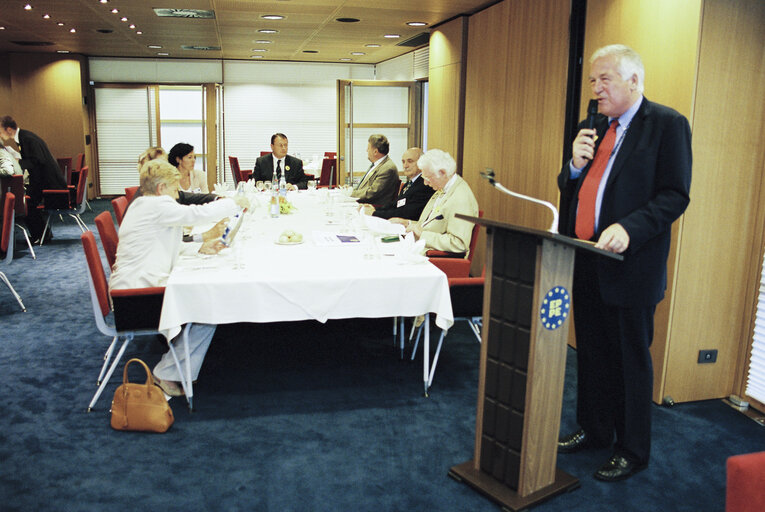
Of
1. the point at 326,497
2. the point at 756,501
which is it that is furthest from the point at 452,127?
the point at 756,501

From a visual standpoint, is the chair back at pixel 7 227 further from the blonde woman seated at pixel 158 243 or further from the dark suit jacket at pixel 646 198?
the dark suit jacket at pixel 646 198

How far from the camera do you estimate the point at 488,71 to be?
6.38 metres

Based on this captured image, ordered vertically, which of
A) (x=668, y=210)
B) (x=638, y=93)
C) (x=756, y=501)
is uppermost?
(x=638, y=93)

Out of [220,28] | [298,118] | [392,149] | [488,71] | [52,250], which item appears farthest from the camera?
[298,118]

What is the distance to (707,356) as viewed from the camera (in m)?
3.67

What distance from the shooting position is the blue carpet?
268 centimetres

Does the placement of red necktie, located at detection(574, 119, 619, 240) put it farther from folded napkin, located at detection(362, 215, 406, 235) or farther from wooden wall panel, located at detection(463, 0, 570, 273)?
wooden wall panel, located at detection(463, 0, 570, 273)

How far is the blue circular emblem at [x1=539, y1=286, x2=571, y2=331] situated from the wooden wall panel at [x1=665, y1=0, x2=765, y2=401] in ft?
4.70

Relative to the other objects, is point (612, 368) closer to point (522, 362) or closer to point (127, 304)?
point (522, 362)

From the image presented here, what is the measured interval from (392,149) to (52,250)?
6331 mm

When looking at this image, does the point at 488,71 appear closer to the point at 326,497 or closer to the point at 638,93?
the point at 638,93

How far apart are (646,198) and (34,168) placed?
822cm

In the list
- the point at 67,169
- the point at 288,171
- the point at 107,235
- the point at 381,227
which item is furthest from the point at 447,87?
the point at 67,169

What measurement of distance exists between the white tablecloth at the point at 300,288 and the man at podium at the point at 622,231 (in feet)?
2.81
